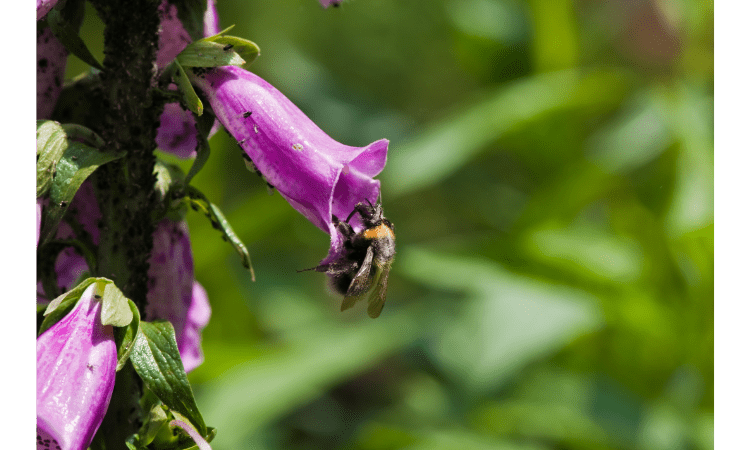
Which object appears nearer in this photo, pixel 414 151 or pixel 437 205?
pixel 414 151

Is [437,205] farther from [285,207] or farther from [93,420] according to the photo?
[93,420]

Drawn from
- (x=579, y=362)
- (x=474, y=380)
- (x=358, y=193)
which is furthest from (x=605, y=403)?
(x=358, y=193)

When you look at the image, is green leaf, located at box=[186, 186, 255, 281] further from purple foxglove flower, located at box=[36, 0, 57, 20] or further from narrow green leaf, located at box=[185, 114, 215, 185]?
purple foxglove flower, located at box=[36, 0, 57, 20]

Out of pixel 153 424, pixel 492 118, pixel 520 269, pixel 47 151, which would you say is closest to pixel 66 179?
pixel 47 151

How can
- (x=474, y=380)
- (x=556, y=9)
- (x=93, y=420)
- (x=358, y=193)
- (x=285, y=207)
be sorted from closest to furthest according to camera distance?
1. (x=93, y=420)
2. (x=358, y=193)
3. (x=474, y=380)
4. (x=285, y=207)
5. (x=556, y=9)

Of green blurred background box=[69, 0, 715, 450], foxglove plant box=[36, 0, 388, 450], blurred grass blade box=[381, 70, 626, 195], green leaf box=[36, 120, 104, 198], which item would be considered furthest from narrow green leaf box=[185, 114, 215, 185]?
blurred grass blade box=[381, 70, 626, 195]

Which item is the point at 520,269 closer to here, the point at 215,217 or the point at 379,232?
the point at 379,232

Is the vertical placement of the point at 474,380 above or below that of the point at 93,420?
below
